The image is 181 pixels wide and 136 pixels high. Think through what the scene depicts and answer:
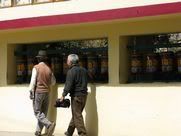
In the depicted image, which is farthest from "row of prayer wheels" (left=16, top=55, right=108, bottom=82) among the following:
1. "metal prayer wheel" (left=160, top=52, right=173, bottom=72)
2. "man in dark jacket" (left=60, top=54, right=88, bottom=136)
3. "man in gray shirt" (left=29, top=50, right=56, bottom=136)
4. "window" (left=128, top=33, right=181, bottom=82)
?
"metal prayer wheel" (left=160, top=52, right=173, bottom=72)

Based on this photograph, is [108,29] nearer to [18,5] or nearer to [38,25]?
[38,25]

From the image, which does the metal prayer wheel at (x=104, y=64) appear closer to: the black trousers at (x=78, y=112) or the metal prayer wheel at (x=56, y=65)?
the black trousers at (x=78, y=112)

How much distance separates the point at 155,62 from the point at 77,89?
1.83 metres

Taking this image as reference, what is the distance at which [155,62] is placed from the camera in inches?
416

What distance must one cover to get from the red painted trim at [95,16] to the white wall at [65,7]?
29 cm

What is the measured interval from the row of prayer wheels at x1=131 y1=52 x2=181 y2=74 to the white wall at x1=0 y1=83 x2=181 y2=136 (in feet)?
1.73

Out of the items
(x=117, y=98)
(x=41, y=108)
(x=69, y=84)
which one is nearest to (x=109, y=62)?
(x=117, y=98)

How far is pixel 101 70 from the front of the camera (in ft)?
36.7

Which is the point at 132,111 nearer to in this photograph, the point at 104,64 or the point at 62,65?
the point at 104,64

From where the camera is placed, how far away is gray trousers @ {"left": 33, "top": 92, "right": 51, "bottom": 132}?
1067 cm

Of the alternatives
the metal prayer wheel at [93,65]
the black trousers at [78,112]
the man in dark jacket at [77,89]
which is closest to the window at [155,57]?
the metal prayer wheel at [93,65]

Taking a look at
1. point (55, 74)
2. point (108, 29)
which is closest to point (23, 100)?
point (55, 74)

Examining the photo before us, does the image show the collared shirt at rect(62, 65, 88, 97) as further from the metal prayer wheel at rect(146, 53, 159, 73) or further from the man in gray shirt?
the metal prayer wheel at rect(146, 53, 159, 73)

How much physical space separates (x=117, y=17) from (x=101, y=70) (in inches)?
69.0
